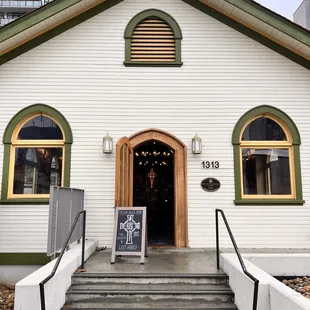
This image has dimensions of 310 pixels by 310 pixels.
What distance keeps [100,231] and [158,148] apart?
4.77 m

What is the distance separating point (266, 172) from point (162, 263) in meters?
3.25

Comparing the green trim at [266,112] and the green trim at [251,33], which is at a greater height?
the green trim at [251,33]

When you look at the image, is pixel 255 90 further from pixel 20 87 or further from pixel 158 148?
pixel 20 87

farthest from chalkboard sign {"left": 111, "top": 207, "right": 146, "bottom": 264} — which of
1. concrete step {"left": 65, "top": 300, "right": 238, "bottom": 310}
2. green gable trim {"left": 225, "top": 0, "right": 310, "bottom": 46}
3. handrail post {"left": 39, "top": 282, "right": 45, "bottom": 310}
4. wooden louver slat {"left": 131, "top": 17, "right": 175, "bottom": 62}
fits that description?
green gable trim {"left": 225, "top": 0, "right": 310, "bottom": 46}

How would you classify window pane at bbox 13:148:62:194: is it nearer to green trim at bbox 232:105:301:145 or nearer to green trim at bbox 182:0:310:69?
green trim at bbox 232:105:301:145

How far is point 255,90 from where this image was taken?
7355mm

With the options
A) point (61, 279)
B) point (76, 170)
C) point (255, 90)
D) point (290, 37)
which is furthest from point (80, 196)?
point (290, 37)

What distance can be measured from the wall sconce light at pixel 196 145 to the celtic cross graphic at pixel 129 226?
219 cm

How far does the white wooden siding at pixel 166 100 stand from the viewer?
691 centimetres

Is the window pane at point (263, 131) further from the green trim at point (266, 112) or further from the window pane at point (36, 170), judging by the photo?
the window pane at point (36, 170)

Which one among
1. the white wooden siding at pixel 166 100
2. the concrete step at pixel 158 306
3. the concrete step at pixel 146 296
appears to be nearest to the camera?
the concrete step at pixel 158 306

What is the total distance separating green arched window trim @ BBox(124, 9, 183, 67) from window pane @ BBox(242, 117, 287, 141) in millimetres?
2138

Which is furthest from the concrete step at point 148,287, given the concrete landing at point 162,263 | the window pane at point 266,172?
the window pane at point 266,172

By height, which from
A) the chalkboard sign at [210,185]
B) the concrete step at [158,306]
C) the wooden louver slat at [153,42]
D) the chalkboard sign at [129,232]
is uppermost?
the wooden louver slat at [153,42]
